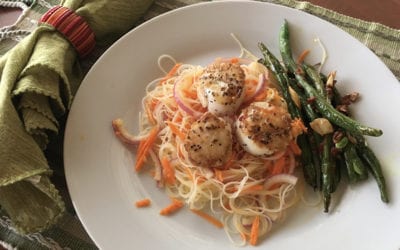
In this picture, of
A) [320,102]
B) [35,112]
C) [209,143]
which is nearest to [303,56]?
[320,102]

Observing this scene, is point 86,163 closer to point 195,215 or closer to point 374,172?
point 195,215

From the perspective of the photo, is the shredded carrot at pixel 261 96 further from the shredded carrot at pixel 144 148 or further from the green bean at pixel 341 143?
the shredded carrot at pixel 144 148

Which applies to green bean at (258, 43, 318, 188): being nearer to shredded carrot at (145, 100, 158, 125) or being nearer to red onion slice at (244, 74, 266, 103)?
red onion slice at (244, 74, 266, 103)

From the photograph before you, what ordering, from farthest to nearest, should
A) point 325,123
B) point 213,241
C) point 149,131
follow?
point 149,131 < point 325,123 < point 213,241

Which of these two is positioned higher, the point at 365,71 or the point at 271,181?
the point at 365,71

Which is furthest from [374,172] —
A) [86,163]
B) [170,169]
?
[86,163]

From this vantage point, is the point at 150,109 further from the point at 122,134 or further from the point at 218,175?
the point at 218,175
